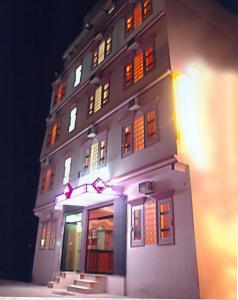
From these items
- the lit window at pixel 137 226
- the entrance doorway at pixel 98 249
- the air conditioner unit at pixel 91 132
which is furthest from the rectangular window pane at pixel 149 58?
the entrance doorway at pixel 98 249

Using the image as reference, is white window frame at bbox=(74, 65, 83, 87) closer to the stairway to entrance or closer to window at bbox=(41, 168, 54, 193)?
window at bbox=(41, 168, 54, 193)

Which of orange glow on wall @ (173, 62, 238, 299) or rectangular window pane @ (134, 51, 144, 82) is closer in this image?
orange glow on wall @ (173, 62, 238, 299)

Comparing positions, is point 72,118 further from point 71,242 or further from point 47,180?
point 71,242

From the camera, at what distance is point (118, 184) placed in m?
11.5

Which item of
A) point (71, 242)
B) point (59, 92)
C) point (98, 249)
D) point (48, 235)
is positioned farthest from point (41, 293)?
point (59, 92)

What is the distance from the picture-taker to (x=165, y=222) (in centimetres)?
977

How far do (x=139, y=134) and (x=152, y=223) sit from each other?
3.63 meters

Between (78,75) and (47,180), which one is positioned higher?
(78,75)

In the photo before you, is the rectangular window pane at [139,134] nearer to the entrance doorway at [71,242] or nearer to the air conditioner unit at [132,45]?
the air conditioner unit at [132,45]

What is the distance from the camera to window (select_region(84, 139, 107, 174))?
536 inches

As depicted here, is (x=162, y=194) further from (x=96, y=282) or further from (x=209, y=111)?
(x=96, y=282)

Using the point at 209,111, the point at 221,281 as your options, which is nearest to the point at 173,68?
the point at 209,111

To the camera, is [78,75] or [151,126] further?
[78,75]

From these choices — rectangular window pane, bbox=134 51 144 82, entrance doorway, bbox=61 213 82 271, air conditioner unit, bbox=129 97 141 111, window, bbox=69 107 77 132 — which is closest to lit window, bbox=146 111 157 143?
air conditioner unit, bbox=129 97 141 111
